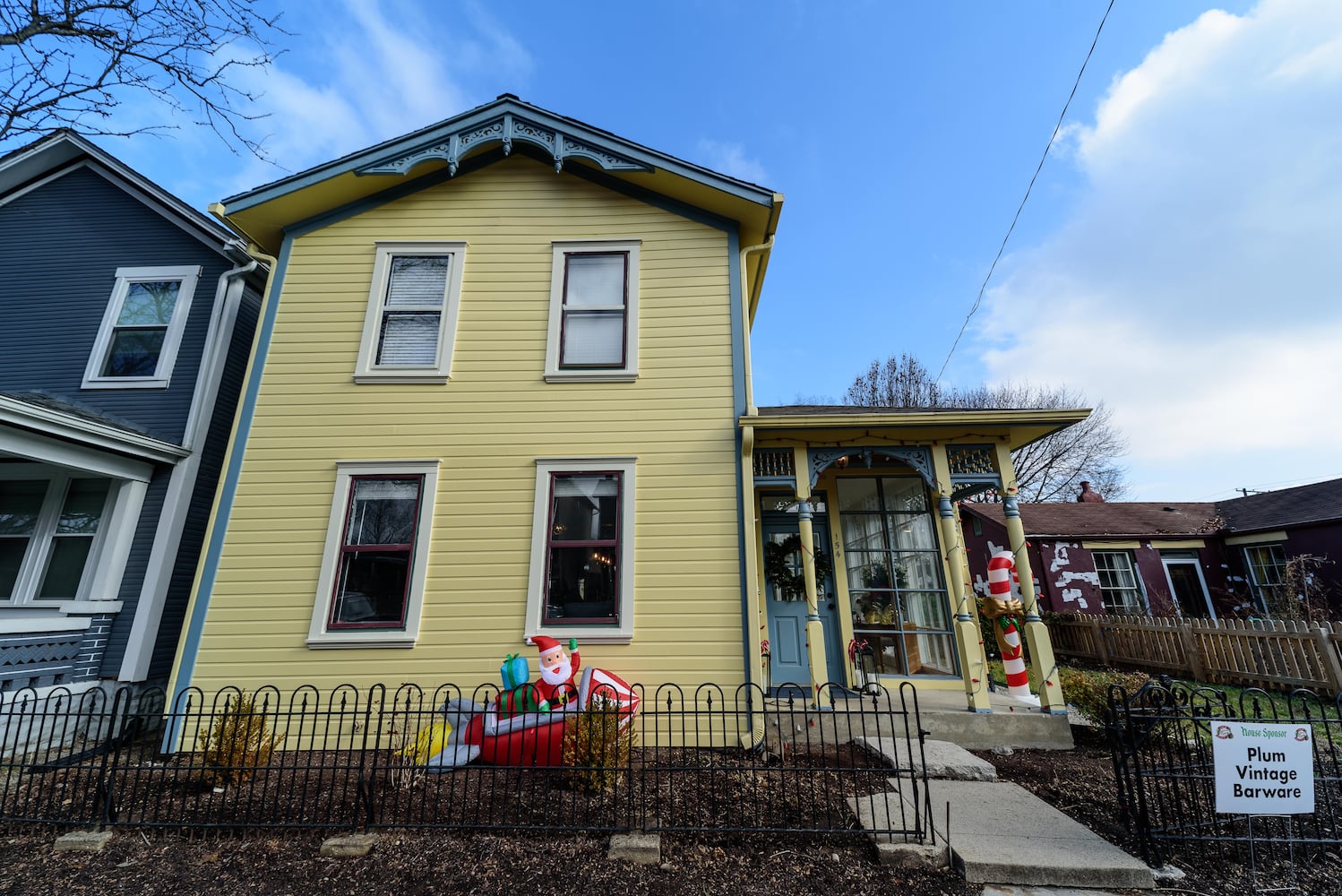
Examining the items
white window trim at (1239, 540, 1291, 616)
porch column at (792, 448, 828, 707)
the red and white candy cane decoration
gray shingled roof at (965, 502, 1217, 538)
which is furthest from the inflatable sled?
white window trim at (1239, 540, 1291, 616)

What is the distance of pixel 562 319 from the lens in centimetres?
753

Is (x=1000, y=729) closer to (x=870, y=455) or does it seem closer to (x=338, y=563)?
(x=870, y=455)

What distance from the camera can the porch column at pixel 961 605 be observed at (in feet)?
20.2

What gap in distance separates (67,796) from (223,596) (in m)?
2.09

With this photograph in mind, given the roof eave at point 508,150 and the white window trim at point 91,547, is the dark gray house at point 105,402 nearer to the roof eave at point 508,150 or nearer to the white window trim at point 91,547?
the white window trim at point 91,547

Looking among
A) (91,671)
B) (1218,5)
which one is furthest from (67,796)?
(1218,5)

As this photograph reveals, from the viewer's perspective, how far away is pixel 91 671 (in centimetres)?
673

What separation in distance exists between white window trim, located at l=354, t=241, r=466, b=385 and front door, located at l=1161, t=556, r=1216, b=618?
19315 millimetres

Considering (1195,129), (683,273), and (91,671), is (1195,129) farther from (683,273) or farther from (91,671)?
(91,671)

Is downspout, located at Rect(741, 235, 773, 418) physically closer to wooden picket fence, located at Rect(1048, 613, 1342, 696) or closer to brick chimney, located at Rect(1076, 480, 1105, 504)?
wooden picket fence, located at Rect(1048, 613, 1342, 696)

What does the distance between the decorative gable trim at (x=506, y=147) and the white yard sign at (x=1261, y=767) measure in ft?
25.9

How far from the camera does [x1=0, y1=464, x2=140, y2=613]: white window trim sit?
6930mm

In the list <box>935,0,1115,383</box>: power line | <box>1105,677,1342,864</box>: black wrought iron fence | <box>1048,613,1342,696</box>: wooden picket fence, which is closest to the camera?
<box>1105,677,1342,864</box>: black wrought iron fence

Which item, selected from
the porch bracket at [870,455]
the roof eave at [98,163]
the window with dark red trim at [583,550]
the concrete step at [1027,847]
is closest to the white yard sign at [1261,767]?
the concrete step at [1027,847]
